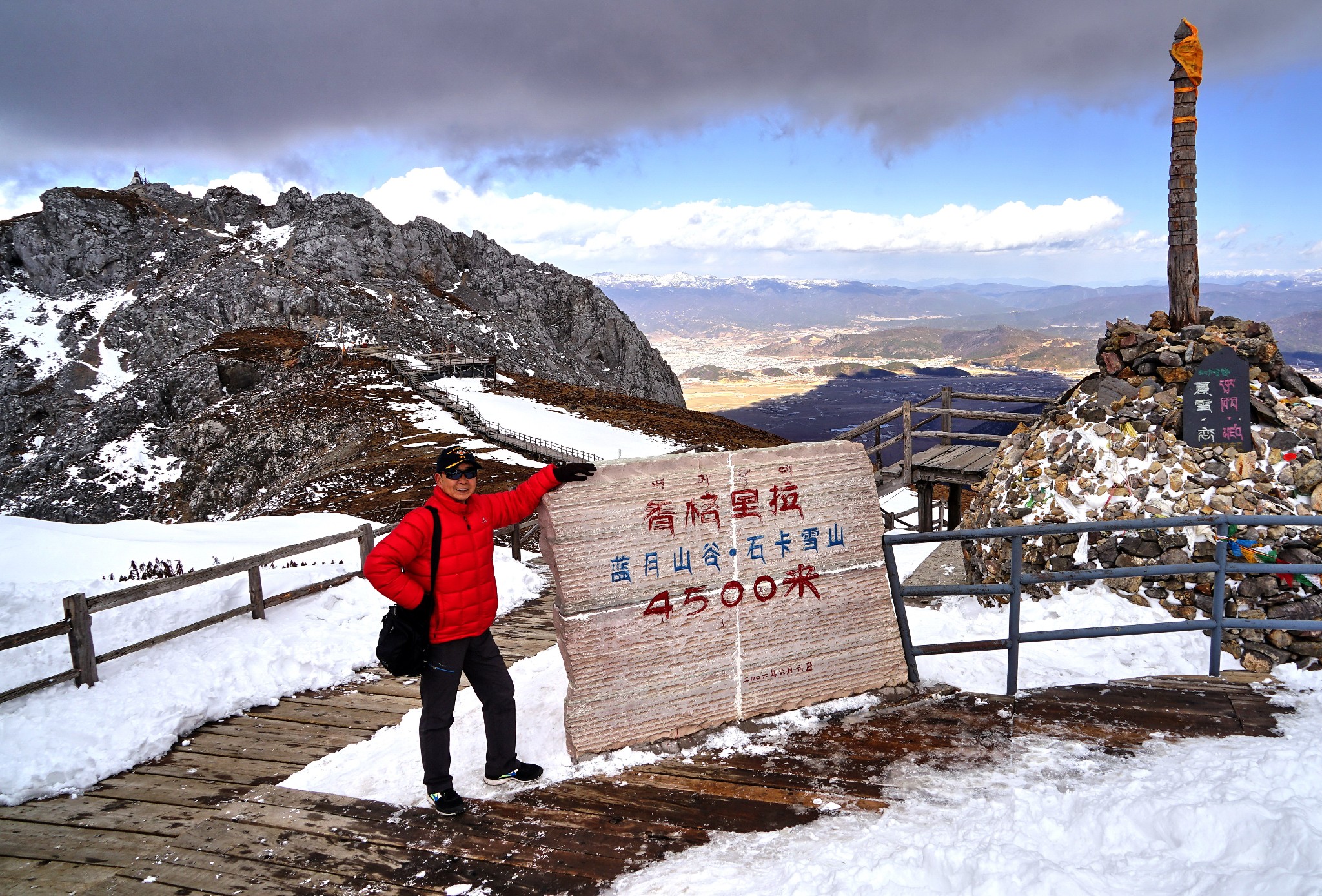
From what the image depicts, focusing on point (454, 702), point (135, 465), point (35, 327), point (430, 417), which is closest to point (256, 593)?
point (454, 702)

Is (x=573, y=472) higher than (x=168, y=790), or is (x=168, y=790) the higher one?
(x=573, y=472)

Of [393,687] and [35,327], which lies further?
[35,327]

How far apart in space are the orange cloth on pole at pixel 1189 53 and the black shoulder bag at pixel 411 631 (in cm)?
882

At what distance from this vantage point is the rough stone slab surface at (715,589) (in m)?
4.69

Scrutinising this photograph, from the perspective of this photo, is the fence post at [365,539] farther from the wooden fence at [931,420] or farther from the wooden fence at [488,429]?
the wooden fence at [488,429]

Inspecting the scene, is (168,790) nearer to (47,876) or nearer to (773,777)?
(47,876)

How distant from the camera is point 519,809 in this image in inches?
167

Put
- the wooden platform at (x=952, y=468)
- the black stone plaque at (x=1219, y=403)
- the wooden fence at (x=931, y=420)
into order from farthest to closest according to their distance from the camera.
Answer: the wooden platform at (x=952, y=468) → the wooden fence at (x=931, y=420) → the black stone plaque at (x=1219, y=403)

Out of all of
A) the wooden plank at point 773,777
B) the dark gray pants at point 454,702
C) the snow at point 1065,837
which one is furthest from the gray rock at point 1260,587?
the dark gray pants at point 454,702

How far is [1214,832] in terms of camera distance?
3.36 m

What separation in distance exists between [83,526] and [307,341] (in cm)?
3751

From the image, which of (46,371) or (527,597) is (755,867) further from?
(46,371)

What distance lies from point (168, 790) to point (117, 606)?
2.54 meters

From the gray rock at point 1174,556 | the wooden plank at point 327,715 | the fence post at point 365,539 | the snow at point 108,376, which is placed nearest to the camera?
the wooden plank at point 327,715
